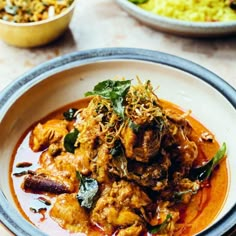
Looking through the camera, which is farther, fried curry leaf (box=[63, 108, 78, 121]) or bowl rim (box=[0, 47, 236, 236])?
fried curry leaf (box=[63, 108, 78, 121])

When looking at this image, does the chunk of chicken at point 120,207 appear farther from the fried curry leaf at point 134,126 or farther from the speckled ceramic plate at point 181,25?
the speckled ceramic plate at point 181,25

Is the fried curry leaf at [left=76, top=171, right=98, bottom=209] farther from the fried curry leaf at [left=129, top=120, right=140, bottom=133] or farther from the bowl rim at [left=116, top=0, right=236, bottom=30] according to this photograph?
the bowl rim at [left=116, top=0, right=236, bottom=30]

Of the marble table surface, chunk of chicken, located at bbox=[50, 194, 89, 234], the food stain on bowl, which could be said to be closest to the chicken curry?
chunk of chicken, located at bbox=[50, 194, 89, 234]

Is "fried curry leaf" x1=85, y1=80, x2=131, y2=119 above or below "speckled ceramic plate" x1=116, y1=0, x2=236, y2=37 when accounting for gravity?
above

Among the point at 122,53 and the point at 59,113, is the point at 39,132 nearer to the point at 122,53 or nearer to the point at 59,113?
the point at 59,113

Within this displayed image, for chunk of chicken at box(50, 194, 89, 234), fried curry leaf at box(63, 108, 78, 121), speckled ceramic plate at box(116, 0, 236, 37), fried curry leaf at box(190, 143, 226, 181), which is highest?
speckled ceramic plate at box(116, 0, 236, 37)

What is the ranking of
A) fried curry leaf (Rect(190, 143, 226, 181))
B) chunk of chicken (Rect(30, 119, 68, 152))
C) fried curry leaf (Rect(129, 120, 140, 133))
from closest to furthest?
1. fried curry leaf (Rect(129, 120, 140, 133))
2. fried curry leaf (Rect(190, 143, 226, 181))
3. chunk of chicken (Rect(30, 119, 68, 152))

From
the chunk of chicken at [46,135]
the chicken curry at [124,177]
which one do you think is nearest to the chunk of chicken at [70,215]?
the chicken curry at [124,177]
